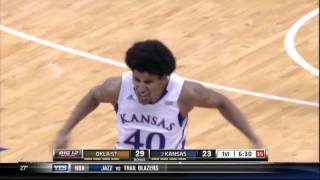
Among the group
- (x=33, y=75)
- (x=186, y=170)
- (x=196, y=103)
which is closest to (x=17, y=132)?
(x=33, y=75)

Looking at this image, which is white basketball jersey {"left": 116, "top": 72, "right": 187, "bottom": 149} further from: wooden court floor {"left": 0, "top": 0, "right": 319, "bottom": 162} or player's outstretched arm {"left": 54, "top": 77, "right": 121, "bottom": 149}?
wooden court floor {"left": 0, "top": 0, "right": 319, "bottom": 162}

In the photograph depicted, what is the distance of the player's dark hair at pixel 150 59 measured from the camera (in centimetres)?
349

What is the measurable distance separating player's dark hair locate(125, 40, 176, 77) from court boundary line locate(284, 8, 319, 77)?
5.18m

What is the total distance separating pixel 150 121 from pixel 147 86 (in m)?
0.30

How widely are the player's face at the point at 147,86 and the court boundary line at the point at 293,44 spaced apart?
498cm

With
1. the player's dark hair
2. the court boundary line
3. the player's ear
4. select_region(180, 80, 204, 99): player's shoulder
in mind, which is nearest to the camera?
the player's dark hair

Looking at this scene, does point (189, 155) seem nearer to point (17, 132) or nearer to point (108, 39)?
point (17, 132)

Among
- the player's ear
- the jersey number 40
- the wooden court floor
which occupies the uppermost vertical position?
the wooden court floor

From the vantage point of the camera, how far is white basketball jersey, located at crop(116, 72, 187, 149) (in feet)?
12.5

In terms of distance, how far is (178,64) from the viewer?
8789 mm
